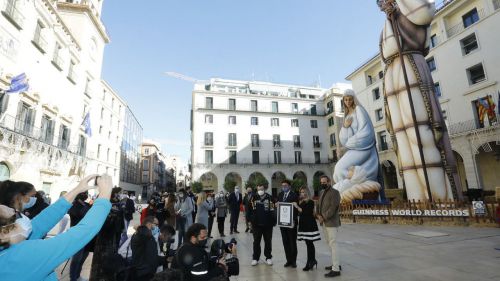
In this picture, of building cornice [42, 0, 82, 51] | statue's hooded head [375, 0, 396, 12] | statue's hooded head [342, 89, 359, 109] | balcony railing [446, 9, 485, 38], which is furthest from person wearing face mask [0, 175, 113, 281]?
balcony railing [446, 9, 485, 38]

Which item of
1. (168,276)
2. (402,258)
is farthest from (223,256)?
(402,258)

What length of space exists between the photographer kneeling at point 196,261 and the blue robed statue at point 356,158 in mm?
12166

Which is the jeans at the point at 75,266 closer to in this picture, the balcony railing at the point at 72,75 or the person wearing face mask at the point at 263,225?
the person wearing face mask at the point at 263,225

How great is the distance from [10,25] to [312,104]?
127ft

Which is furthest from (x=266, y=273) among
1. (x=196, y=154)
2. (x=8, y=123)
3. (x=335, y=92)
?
(x=335, y=92)

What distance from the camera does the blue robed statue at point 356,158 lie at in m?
14.0

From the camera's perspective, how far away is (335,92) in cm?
4262

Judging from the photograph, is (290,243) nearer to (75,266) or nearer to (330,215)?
(330,215)

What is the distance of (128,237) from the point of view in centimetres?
455

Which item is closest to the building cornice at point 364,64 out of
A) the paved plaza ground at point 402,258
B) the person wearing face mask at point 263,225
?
the paved plaza ground at point 402,258

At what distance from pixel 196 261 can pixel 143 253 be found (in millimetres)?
967

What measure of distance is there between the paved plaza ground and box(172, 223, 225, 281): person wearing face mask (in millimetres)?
2007

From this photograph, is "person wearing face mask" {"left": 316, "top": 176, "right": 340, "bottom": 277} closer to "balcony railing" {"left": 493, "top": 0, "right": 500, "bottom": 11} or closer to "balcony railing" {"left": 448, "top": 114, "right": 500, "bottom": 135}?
"balcony railing" {"left": 448, "top": 114, "right": 500, "bottom": 135}

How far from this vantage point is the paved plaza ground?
4.76 metres
